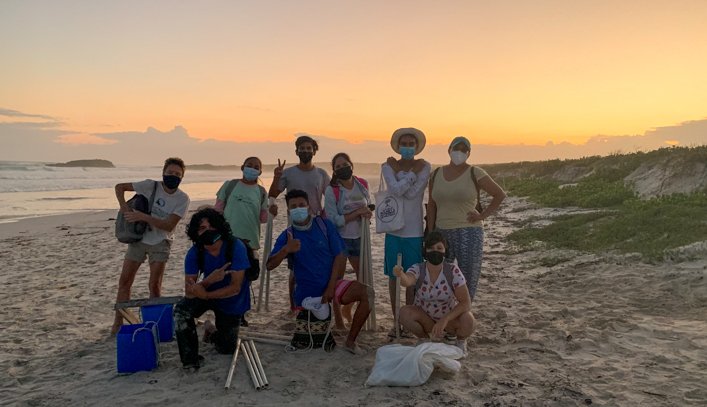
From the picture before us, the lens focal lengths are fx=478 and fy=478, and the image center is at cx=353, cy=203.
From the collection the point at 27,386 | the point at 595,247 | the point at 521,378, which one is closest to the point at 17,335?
the point at 27,386

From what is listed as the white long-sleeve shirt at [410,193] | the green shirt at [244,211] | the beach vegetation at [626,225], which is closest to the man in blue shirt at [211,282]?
the green shirt at [244,211]

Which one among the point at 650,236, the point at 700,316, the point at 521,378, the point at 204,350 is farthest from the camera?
the point at 650,236

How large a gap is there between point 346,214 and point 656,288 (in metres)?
4.38

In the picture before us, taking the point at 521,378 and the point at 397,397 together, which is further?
the point at 521,378

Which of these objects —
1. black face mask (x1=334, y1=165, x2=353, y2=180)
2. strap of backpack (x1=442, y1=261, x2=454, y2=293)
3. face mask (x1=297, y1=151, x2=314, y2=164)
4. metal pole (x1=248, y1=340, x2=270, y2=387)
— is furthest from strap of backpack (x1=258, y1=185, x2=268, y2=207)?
strap of backpack (x1=442, y1=261, x2=454, y2=293)

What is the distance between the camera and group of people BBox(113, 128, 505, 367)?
459 centimetres

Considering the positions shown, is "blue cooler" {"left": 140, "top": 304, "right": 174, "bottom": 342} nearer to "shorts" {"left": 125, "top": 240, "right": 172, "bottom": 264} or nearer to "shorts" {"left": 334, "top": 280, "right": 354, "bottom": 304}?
"shorts" {"left": 125, "top": 240, "right": 172, "bottom": 264}

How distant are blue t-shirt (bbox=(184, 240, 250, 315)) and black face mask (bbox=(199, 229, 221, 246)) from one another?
0.12 metres

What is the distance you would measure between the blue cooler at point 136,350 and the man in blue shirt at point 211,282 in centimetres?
28

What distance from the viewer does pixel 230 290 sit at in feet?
15.0

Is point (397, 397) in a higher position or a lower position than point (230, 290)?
lower

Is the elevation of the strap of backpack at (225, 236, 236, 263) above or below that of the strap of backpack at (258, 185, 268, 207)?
below

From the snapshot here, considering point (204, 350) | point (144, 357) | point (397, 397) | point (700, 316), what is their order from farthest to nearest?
point (700, 316) < point (204, 350) < point (144, 357) < point (397, 397)

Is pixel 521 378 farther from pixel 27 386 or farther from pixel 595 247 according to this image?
pixel 595 247
